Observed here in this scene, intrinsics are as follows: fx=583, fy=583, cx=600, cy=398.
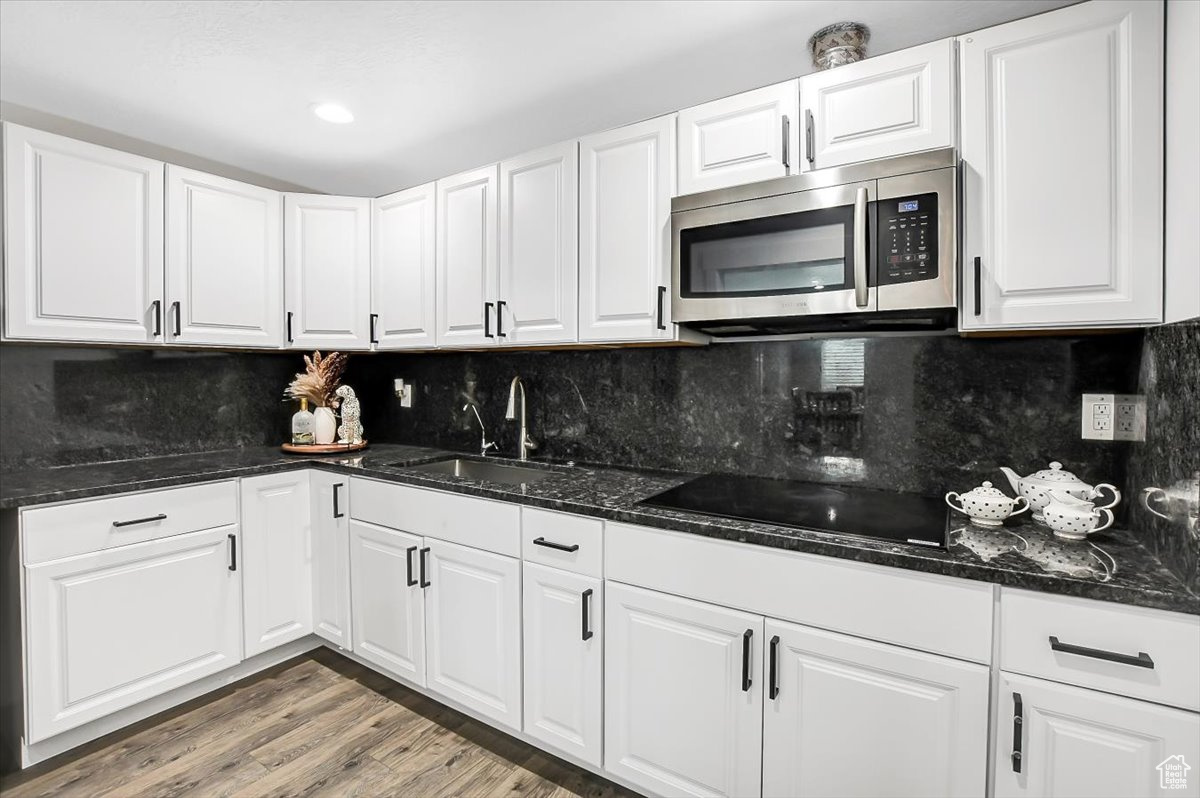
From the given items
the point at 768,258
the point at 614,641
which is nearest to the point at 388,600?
the point at 614,641

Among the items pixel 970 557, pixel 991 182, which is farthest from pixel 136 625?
pixel 991 182

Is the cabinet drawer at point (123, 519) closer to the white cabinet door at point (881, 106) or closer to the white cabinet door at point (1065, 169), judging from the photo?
the white cabinet door at point (881, 106)

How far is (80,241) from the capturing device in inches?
86.8

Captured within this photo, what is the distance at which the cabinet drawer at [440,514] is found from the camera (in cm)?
197

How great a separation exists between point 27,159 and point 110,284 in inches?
18.5

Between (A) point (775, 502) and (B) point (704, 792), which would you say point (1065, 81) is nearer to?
(A) point (775, 502)

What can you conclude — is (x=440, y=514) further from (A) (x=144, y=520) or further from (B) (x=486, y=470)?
(A) (x=144, y=520)

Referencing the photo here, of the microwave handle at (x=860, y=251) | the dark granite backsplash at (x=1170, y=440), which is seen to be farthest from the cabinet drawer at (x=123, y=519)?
the dark granite backsplash at (x=1170, y=440)

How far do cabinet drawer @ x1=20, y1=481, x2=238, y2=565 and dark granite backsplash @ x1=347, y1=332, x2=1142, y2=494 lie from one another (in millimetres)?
1195

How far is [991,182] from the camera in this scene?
1.47 metres

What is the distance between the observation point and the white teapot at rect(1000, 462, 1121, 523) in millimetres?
1438

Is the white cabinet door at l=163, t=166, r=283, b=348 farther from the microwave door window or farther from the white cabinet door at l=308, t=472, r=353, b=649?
the microwave door window

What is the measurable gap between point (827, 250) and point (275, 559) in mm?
2490

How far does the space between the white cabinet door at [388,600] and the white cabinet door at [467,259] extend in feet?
2.92
